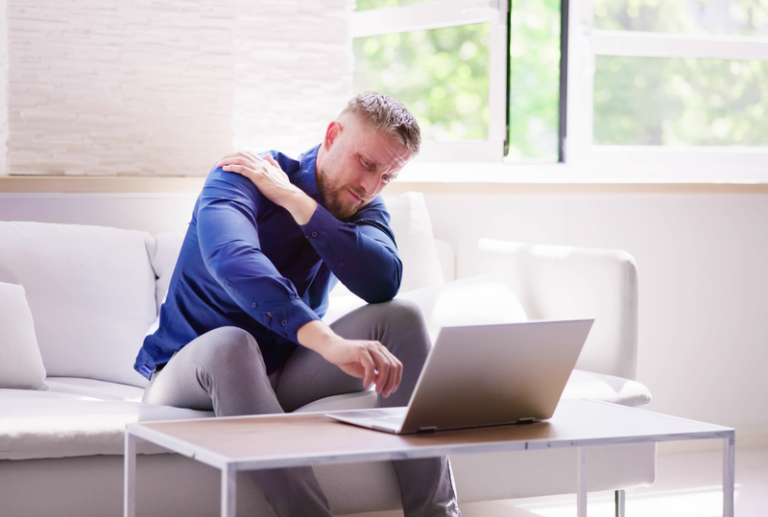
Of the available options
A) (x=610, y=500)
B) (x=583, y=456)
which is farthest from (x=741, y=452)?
(x=583, y=456)

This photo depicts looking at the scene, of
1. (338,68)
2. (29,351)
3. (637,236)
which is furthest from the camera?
(637,236)

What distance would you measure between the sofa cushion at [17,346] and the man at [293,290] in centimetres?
23

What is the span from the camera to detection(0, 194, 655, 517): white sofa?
1570mm

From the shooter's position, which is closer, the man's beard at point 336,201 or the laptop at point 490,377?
the laptop at point 490,377

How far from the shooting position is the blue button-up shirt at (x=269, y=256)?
1.58 m

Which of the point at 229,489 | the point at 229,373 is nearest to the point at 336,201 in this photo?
the point at 229,373

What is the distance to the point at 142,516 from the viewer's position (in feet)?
5.23

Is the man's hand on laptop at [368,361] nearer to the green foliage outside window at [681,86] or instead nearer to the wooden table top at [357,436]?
the wooden table top at [357,436]

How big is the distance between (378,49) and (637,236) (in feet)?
3.83

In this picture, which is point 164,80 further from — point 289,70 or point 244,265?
point 244,265

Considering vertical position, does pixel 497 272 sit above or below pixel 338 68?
below

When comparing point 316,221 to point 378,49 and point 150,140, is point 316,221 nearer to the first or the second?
point 150,140

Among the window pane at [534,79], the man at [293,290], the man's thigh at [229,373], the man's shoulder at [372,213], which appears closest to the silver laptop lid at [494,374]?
the man at [293,290]

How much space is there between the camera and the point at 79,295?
7.01 ft
